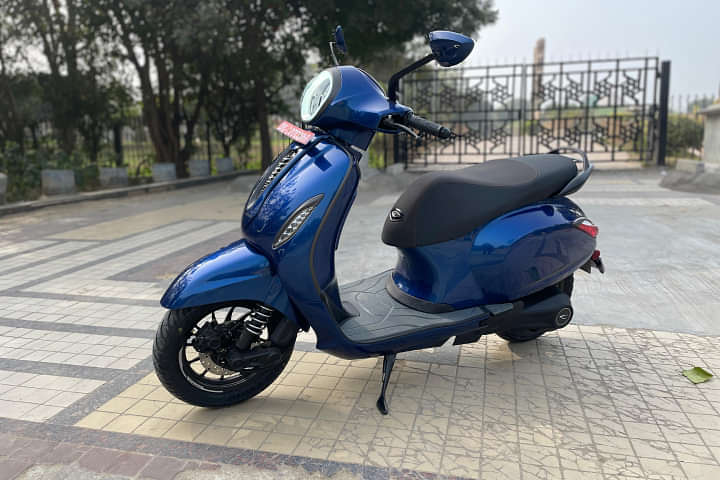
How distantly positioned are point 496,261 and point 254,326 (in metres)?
1.17

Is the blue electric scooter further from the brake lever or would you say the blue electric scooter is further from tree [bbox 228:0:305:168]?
tree [bbox 228:0:305:168]

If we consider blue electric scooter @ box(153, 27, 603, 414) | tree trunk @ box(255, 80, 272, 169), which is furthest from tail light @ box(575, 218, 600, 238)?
tree trunk @ box(255, 80, 272, 169)

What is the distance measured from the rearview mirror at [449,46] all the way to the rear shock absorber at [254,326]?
1295 millimetres

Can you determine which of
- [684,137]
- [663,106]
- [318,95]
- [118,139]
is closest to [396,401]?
[318,95]

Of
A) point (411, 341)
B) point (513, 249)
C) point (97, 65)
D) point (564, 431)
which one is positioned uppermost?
point (97, 65)

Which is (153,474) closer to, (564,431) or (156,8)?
(564,431)

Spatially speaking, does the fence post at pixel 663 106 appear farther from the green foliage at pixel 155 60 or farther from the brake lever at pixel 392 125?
the brake lever at pixel 392 125

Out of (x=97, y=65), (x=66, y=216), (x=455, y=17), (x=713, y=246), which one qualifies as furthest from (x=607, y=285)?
(x=97, y=65)

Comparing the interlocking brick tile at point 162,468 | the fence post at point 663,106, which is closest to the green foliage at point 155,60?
the fence post at point 663,106

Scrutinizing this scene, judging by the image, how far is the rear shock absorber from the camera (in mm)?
2459

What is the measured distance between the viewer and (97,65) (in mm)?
A: 12320

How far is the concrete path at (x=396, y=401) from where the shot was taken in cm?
221

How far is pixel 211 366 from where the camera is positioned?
98.0 inches

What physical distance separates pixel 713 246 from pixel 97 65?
11969 mm
